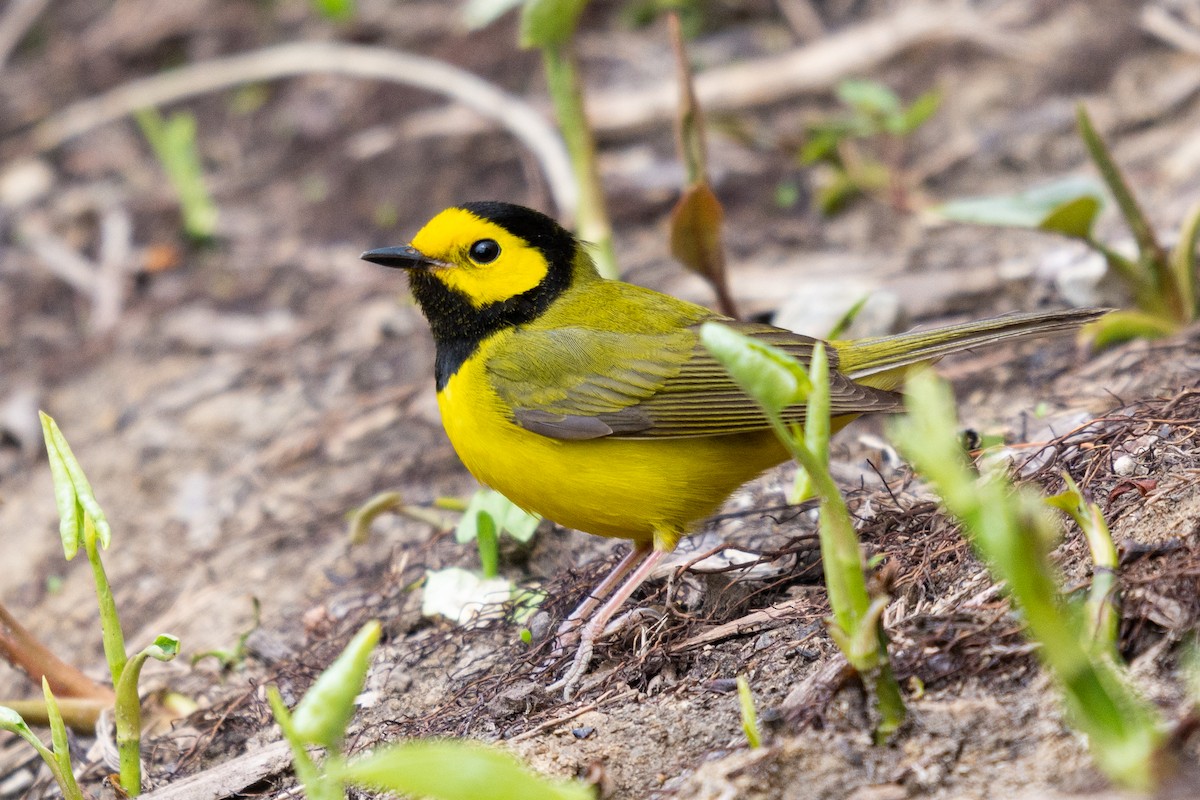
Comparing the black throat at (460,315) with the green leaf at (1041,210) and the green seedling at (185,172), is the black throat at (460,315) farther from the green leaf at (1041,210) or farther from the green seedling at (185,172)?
the green seedling at (185,172)

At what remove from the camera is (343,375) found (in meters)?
6.12

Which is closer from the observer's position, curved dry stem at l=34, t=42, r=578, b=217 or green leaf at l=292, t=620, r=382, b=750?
green leaf at l=292, t=620, r=382, b=750

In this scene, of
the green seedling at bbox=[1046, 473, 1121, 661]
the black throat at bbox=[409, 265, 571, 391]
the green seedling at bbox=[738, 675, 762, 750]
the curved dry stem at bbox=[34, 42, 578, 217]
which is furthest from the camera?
the curved dry stem at bbox=[34, 42, 578, 217]

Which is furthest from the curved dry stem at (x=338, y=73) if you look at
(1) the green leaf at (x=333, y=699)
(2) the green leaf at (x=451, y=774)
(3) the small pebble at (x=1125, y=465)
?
(2) the green leaf at (x=451, y=774)

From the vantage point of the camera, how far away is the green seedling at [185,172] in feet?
23.0

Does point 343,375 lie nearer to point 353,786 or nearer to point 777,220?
point 777,220

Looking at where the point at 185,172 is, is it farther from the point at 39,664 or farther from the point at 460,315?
the point at 39,664

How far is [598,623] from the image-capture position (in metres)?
3.44

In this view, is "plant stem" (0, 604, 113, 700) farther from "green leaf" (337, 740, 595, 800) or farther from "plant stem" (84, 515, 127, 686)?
"green leaf" (337, 740, 595, 800)

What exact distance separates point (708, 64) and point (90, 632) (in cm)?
517

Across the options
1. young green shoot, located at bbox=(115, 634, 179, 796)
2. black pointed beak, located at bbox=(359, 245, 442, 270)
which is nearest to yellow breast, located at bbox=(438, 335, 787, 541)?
black pointed beak, located at bbox=(359, 245, 442, 270)

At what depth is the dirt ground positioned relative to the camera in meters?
2.68

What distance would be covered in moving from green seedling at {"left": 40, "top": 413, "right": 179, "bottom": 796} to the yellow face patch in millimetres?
1527

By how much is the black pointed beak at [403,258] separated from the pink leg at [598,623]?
1288 mm
